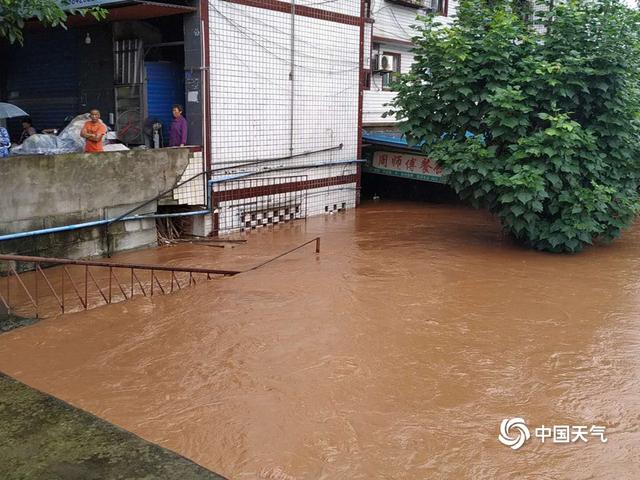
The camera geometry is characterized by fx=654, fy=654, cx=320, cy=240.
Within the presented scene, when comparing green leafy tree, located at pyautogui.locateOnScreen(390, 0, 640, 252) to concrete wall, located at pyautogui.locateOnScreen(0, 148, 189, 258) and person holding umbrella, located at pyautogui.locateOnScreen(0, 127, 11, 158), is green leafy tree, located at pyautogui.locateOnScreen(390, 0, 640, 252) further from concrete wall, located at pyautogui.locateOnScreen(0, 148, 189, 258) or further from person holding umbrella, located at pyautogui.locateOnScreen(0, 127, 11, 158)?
person holding umbrella, located at pyautogui.locateOnScreen(0, 127, 11, 158)

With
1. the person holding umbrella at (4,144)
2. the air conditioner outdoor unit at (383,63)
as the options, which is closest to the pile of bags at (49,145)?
the person holding umbrella at (4,144)

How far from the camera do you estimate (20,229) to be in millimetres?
8648

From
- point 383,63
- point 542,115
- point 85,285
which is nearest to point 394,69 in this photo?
point 383,63

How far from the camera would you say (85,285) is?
7988mm

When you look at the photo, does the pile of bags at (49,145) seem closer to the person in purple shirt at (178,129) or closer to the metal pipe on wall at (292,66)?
the person in purple shirt at (178,129)

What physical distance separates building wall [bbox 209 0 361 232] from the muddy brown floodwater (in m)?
2.93

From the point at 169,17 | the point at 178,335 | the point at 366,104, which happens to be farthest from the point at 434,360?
the point at 366,104

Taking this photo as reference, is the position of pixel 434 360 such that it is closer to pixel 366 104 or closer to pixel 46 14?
pixel 46 14

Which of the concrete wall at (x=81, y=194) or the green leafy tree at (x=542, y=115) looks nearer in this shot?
the concrete wall at (x=81, y=194)

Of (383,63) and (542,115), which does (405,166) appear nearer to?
(383,63)

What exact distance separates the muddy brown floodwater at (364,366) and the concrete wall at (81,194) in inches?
31.5

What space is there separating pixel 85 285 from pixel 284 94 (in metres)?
6.37

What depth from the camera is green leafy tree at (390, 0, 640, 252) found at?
400 inches

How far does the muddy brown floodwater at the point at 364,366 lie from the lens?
4.60 meters
